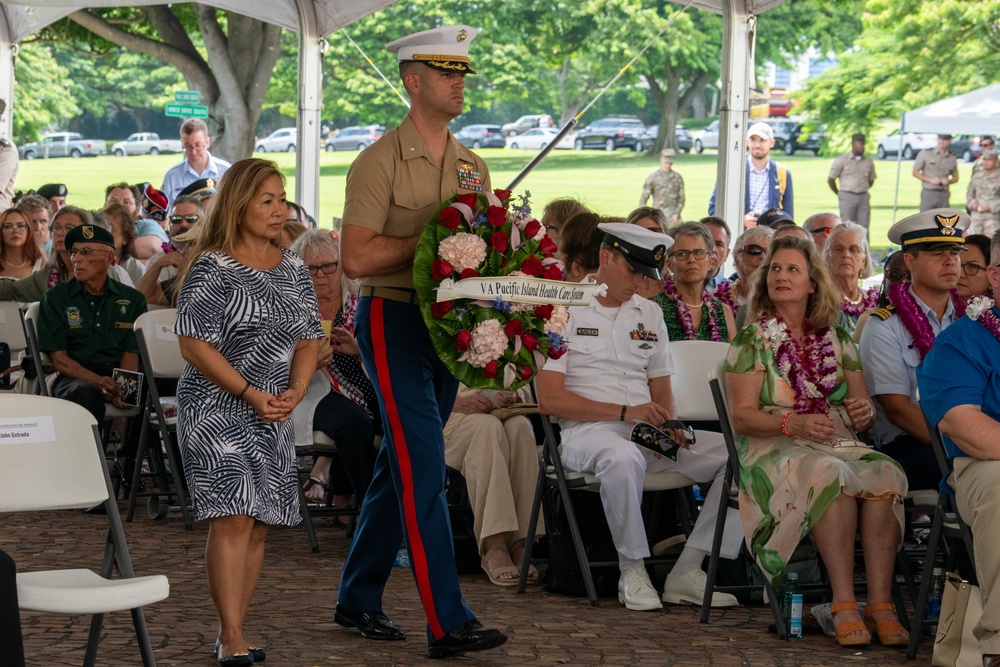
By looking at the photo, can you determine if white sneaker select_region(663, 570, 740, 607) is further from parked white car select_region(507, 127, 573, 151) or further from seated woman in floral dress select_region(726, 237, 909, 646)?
parked white car select_region(507, 127, 573, 151)

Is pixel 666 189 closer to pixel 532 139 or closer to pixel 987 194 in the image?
pixel 987 194

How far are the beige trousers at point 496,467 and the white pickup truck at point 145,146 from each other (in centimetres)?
4175

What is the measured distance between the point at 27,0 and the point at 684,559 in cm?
857

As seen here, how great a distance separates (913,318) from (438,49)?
2613 mm

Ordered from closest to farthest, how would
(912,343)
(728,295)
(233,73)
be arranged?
1. (912,343)
2. (728,295)
3. (233,73)

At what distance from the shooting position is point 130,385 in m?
7.71

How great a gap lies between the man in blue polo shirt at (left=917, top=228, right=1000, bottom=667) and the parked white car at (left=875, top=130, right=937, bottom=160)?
37.4 meters

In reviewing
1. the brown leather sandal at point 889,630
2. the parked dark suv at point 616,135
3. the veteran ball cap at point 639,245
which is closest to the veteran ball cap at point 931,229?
the veteran ball cap at point 639,245

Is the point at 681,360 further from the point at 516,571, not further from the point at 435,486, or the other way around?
the point at 435,486

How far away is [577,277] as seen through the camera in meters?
6.58

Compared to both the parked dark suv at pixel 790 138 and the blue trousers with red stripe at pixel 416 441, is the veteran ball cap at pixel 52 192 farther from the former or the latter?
the parked dark suv at pixel 790 138

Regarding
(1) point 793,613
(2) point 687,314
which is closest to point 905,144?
(2) point 687,314

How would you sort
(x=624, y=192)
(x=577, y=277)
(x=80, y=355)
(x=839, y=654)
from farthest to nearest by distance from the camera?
(x=624, y=192), (x=80, y=355), (x=577, y=277), (x=839, y=654)

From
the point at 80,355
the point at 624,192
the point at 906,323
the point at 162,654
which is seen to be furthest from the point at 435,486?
the point at 624,192
